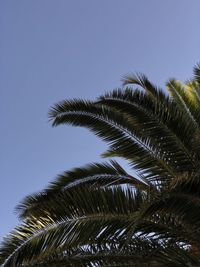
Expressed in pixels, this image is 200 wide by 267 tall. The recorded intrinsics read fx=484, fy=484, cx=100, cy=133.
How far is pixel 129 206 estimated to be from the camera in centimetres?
692

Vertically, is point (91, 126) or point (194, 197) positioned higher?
point (91, 126)

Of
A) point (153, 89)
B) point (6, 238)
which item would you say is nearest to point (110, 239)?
point (6, 238)

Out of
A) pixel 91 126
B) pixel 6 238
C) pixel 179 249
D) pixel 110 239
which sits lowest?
pixel 179 249

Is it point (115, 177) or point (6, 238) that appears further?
point (115, 177)

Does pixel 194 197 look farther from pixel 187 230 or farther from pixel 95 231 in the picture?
pixel 95 231

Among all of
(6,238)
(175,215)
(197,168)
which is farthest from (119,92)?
(6,238)

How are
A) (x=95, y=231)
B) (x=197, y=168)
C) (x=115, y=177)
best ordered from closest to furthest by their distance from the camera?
1. (x=95, y=231)
2. (x=197, y=168)
3. (x=115, y=177)

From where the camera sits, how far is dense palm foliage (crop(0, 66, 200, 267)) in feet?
21.9

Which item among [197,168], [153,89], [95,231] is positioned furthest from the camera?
[153,89]

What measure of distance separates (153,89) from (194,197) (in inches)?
121

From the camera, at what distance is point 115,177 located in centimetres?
862

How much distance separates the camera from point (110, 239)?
23.0ft

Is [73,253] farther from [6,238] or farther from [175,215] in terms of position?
[175,215]

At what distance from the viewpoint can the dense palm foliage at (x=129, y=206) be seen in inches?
263
